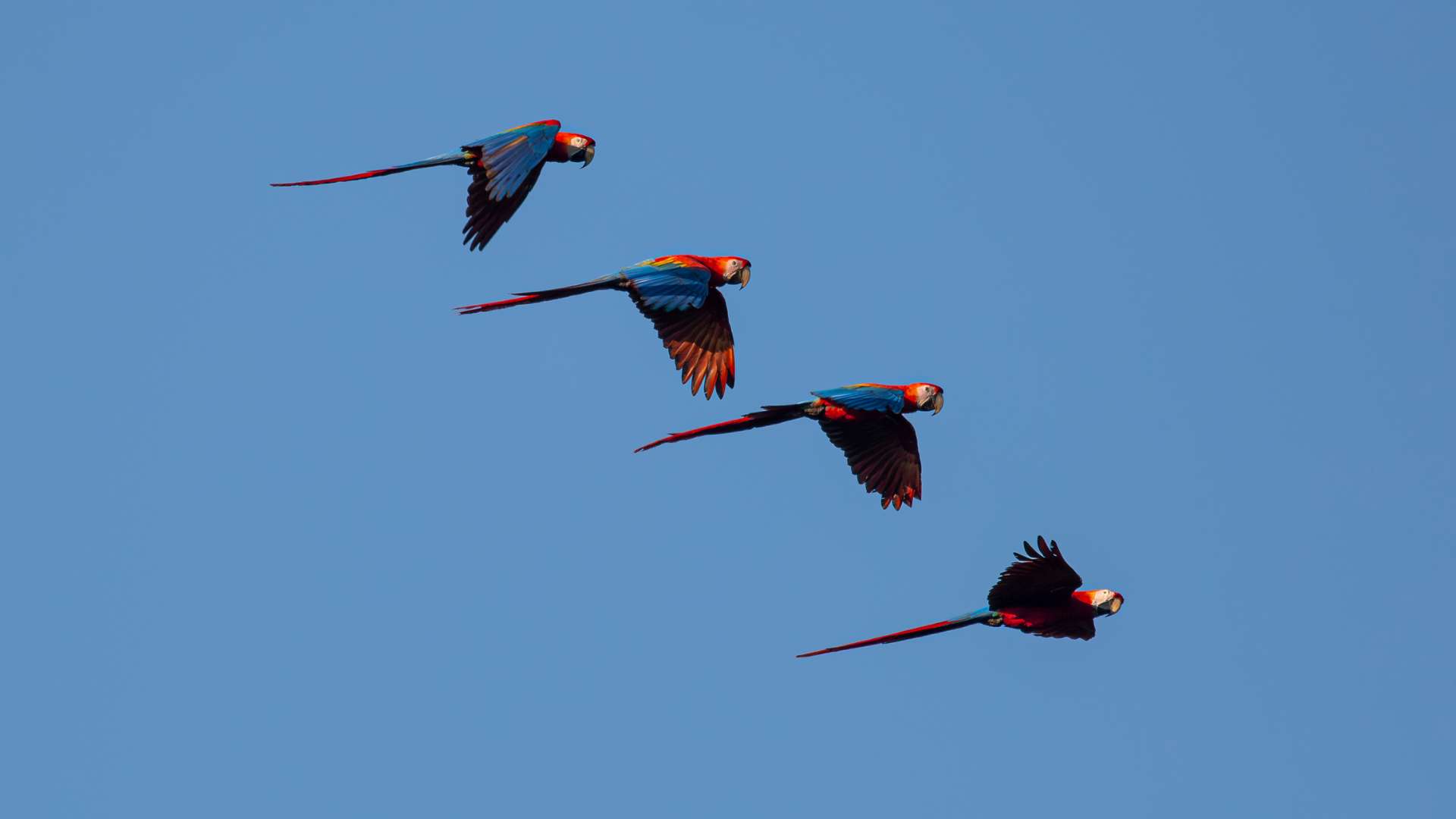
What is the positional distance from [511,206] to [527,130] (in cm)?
89

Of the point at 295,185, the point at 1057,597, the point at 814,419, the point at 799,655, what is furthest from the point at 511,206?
the point at 1057,597

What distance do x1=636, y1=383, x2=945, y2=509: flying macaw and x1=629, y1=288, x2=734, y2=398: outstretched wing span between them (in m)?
0.72

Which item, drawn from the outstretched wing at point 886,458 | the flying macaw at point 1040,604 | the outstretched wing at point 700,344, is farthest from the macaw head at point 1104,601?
the outstretched wing at point 700,344

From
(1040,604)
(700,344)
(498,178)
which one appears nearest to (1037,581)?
(1040,604)

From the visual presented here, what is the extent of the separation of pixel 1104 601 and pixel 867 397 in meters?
3.37

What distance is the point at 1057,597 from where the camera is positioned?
2103 cm

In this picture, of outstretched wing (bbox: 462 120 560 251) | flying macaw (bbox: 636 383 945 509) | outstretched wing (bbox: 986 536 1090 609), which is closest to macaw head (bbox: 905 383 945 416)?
flying macaw (bbox: 636 383 945 509)

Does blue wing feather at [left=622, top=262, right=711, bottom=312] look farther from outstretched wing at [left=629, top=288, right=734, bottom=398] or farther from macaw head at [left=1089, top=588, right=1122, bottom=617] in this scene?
macaw head at [left=1089, top=588, right=1122, bottom=617]

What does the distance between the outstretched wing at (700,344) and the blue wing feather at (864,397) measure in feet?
3.54

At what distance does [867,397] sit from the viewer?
72.1 ft

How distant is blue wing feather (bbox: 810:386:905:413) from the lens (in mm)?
21906

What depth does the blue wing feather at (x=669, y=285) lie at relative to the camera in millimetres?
21250

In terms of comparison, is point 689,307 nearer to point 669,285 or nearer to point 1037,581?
point 669,285

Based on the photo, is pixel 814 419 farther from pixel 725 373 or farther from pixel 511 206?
pixel 511 206
